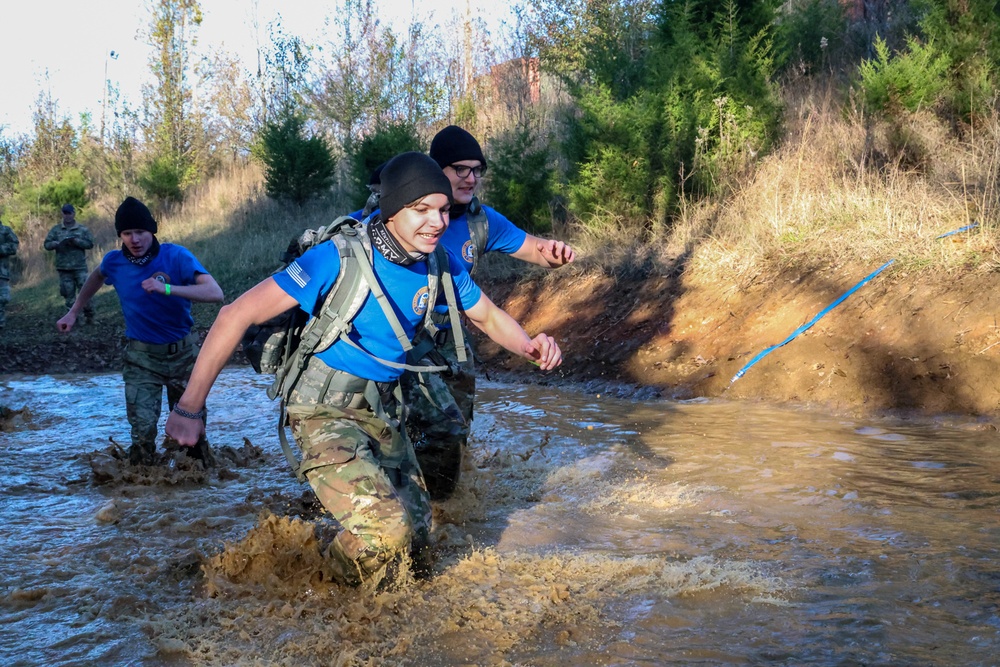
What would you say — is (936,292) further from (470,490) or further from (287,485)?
(287,485)

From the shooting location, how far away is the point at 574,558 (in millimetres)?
4484

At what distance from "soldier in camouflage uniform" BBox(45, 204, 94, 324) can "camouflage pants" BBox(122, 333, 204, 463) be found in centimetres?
1228

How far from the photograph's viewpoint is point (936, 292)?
321 inches

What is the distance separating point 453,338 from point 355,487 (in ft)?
4.24

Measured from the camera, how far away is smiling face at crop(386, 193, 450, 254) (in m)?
3.80

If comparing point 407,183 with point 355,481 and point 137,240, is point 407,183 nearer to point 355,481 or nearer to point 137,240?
point 355,481

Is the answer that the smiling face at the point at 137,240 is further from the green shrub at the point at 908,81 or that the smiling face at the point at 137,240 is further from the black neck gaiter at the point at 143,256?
the green shrub at the point at 908,81

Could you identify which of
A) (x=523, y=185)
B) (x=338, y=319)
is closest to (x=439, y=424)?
(x=338, y=319)

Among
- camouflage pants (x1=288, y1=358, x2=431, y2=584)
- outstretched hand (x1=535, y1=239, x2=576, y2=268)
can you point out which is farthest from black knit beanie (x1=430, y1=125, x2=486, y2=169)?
camouflage pants (x1=288, y1=358, x2=431, y2=584)

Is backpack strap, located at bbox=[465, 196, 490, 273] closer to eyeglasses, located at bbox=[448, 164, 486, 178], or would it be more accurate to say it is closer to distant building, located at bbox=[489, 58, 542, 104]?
eyeglasses, located at bbox=[448, 164, 486, 178]

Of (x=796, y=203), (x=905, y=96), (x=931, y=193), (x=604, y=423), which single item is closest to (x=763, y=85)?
(x=905, y=96)

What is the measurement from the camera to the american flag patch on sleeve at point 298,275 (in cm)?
368

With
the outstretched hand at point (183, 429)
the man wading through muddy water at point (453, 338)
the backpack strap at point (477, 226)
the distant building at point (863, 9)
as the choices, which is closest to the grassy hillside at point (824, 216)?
the distant building at point (863, 9)

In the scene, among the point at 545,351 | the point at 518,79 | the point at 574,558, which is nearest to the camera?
the point at 545,351
